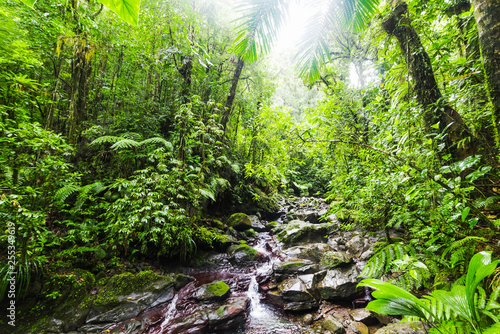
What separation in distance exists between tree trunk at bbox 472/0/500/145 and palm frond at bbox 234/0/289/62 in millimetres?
1582

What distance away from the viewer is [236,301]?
3.92 m

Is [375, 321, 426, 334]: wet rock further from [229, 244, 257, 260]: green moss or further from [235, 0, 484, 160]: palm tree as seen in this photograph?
[229, 244, 257, 260]: green moss

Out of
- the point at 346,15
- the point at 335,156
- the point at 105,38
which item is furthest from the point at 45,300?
the point at 105,38

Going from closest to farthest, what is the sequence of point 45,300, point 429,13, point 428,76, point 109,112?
point 428,76
point 429,13
point 45,300
point 109,112

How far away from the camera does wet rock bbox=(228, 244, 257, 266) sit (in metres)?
5.62

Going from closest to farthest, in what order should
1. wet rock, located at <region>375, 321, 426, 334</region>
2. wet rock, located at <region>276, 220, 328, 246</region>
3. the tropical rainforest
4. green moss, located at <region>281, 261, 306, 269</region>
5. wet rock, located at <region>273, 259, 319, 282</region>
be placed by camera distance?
the tropical rainforest
wet rock, located at <region>375, 321, 426, 334</region>
wet rock, located at <region>273, 259, 319, 282</region>
green moss, located at <region>281, 261, 306, 269</region>
wet rock, located at <region>276, 220, 328, 246</region>

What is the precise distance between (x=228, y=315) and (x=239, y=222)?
4304 mm

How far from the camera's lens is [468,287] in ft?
3.21

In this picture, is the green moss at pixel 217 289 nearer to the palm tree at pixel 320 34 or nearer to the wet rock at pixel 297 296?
the wet rock at pixel 297 296

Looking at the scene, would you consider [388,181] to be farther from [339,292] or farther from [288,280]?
[288,280]

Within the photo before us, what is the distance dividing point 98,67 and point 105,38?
1.98 metres

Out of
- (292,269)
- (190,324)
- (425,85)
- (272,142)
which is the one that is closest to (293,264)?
(292,269)

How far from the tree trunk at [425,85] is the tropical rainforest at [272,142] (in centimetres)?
2

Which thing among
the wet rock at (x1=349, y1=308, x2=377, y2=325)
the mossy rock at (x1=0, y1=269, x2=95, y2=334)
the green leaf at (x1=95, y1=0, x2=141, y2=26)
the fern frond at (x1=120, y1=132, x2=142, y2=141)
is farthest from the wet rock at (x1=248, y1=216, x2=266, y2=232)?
the green leaf at (x1=95, y1=0, x2=141, y2=26)
